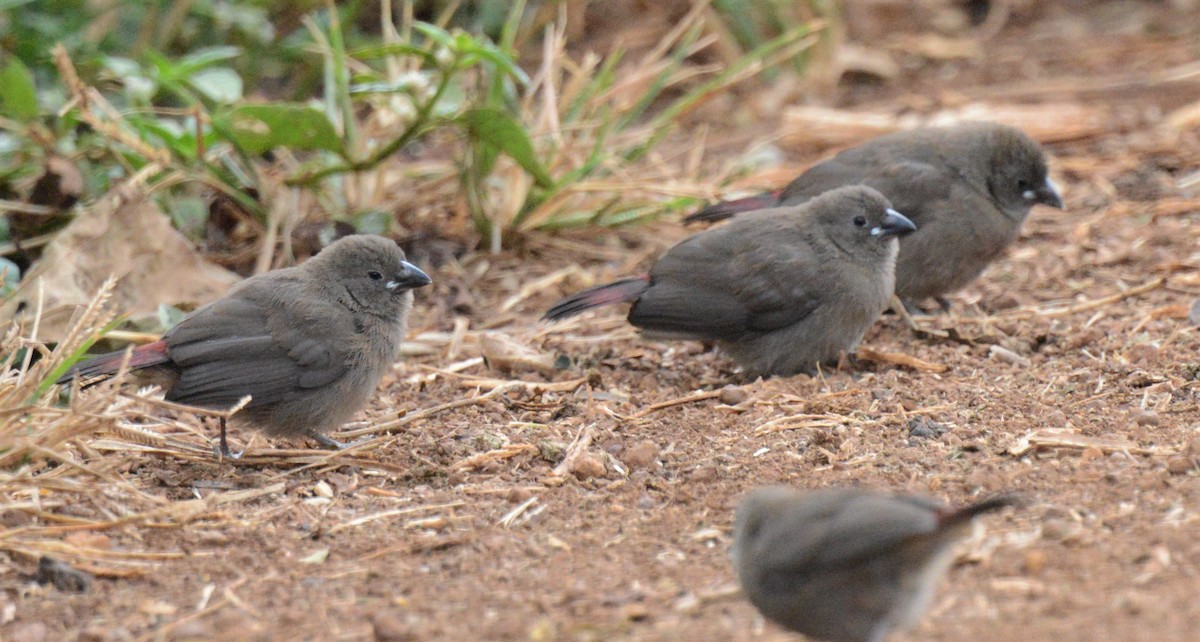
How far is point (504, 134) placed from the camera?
670 centimetres

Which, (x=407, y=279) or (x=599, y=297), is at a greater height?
(x=407, y=279)

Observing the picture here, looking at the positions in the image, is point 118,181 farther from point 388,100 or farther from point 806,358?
point 806,358

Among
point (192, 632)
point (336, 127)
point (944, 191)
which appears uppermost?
point (336, 127)

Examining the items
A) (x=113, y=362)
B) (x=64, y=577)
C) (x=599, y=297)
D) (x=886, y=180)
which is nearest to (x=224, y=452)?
(x=113, y=362)

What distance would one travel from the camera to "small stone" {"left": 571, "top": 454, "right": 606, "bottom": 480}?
4730mm

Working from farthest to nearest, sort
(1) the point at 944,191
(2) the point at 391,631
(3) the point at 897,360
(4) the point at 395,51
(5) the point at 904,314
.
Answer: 1. (1) the point at 944,191
2. (5) the point at 904,314
3. (4) the point at 395,51
4. (3) the point at 897,360
5. (2) the point at 391,631

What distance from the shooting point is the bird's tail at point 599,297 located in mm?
6035

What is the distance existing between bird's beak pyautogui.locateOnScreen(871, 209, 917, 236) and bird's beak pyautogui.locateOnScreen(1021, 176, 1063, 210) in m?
1.00

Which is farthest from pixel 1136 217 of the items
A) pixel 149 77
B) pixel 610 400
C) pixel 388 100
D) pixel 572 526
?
pixel 149 77

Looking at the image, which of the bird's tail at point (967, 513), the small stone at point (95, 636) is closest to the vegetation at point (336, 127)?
the small stone at point (95, 636)

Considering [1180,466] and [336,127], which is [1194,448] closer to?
[1180,466]

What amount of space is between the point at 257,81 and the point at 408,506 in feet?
19.4

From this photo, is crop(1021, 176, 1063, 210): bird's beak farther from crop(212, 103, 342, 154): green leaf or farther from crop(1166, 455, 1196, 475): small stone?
crop(212, 103, 342, 154): green leaf

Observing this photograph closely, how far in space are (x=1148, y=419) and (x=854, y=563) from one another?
80.8 inches
